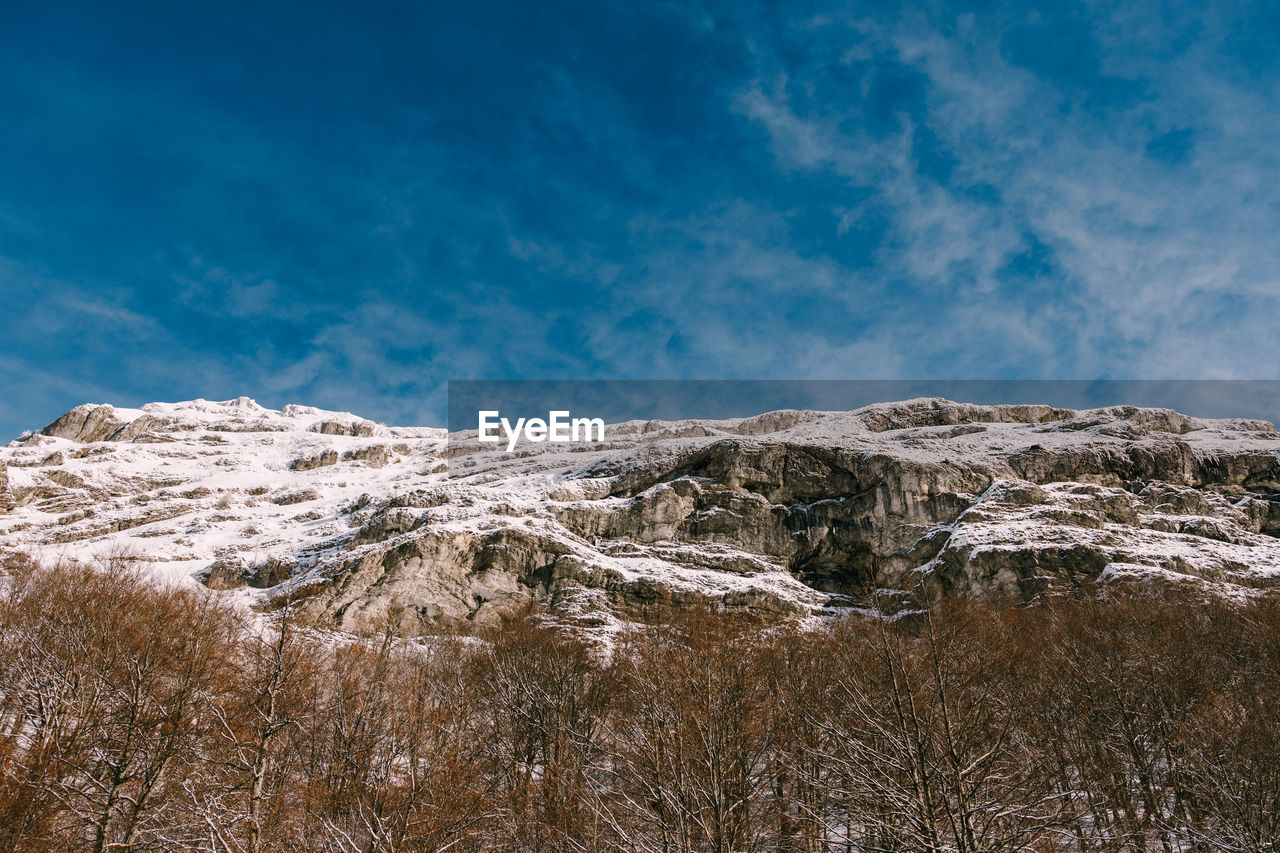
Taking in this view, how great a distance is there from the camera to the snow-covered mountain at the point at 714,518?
228ft

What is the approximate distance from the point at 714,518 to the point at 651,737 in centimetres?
7233

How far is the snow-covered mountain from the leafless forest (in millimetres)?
25783

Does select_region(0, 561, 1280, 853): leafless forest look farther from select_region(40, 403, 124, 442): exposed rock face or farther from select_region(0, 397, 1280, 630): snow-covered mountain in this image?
select_region(40, 403, 124, 442): exposed rock face

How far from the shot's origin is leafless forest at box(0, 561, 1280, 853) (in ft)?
47.1

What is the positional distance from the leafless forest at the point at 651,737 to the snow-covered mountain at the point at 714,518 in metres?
25.8

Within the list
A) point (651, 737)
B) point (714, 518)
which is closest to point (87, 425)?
point (714, 518)

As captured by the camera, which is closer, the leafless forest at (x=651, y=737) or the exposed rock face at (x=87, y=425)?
the leafless forest at (x=651, y=737)

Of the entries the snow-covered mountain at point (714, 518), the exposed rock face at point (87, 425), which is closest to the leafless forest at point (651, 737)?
the snow-covered mountain at point (714, 518)

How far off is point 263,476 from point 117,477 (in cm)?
2359

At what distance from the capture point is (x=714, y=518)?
8956 centimetres

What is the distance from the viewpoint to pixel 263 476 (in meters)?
131

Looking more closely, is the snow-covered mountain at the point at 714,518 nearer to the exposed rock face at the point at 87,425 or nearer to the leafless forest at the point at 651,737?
the exposed rock face at the point at 87,425

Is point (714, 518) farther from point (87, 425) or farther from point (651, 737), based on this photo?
point (87, 425)

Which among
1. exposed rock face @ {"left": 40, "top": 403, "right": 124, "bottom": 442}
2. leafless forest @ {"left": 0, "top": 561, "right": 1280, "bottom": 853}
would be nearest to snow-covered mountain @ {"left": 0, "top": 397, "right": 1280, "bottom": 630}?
exposed rock face @ {"left": 40, "top": 403, "right": 124, "bottom": 442}
